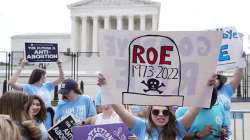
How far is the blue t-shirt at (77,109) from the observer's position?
633cm

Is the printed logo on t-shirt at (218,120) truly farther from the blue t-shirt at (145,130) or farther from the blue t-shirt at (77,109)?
the blue t-shirt at (77,109)

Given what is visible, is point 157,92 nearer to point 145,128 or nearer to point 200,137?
point 145,128

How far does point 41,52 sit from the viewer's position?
425 inches

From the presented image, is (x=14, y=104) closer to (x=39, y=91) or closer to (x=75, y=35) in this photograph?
(x=39, y=91)

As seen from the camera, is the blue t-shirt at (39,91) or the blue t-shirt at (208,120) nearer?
the blue t-shirt at (208,120)

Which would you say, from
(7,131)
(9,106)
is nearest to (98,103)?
(9,106)

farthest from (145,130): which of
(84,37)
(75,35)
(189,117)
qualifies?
(75,35)

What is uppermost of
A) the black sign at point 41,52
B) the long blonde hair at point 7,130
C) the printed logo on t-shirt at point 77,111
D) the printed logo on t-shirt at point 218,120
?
the black sign at point 41,52

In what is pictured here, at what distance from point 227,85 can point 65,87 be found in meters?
2.07

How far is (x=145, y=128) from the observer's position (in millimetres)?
4316

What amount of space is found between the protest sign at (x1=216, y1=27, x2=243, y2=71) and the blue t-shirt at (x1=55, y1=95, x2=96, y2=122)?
6.32ft

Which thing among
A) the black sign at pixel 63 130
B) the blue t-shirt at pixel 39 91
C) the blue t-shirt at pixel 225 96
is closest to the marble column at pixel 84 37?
the blue t-shirt at pixel 39 91

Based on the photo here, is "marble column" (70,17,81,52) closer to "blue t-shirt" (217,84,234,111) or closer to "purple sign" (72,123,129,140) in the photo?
"blue t-shirt" (217,84,234,111)

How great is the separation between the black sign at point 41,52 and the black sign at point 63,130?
200 inches
